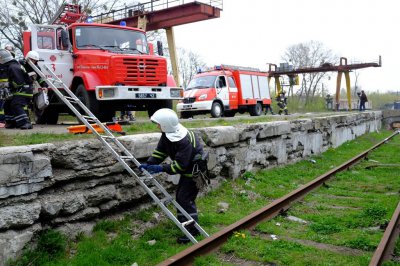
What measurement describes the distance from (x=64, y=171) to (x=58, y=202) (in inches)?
15.8

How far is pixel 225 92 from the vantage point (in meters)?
20.1

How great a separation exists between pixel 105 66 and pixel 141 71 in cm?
85

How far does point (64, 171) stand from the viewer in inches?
192

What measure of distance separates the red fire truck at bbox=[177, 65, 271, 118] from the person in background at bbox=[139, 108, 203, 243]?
1251 cm

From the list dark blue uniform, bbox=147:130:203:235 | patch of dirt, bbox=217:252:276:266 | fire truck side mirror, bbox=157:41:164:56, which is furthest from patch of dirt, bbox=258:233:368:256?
fire truck side mirror, bbox=157:41:164:56

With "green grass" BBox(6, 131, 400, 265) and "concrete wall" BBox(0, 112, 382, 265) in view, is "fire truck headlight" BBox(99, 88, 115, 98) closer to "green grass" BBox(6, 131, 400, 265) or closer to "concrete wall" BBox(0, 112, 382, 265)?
"concrete wall" BBox(0, 112, 382, 265)

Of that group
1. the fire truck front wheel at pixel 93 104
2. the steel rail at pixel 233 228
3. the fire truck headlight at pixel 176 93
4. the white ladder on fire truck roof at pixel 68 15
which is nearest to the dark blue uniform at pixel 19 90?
the fire truck front wheel at pixel 93 104

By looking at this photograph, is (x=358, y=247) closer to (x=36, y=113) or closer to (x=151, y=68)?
(x=151, y=68)

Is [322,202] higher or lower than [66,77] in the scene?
lower

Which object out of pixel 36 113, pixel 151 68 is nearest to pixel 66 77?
pixel 36 113

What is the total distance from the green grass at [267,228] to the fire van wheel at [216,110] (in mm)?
9802

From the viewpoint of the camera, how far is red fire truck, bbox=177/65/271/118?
62.0 ft

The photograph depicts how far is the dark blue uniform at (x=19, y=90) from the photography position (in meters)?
7.23

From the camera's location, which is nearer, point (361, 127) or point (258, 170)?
point (258, 170)
